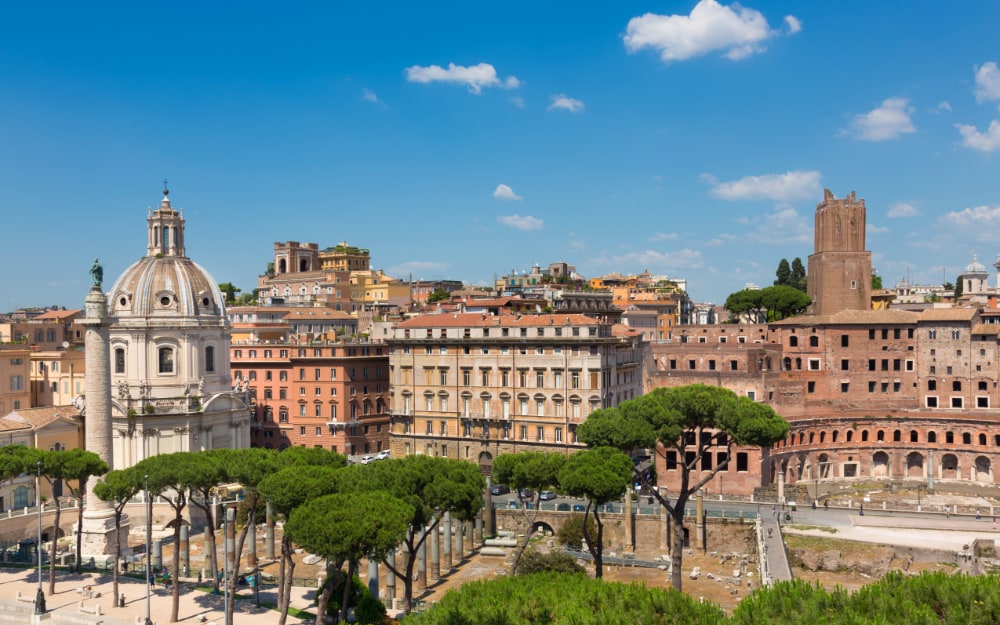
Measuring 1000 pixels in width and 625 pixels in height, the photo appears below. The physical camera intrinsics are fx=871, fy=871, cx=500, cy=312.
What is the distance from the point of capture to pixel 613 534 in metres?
54.7

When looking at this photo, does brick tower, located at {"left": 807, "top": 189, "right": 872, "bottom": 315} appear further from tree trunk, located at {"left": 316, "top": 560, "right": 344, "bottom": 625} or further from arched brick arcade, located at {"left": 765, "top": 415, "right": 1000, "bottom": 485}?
tree trunk, located at {"left": 316, "top": 560, "right": 344, "bottom": 625}

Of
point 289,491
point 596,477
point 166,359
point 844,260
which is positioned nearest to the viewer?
point 289,491

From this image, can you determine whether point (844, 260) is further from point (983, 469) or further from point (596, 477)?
point (596, 477)

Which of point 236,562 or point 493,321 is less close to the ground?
point 493,321

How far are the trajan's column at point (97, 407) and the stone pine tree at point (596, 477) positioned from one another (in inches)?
1015

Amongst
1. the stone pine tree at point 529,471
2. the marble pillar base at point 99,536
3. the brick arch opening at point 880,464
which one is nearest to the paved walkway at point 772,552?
the stone pine tree at point 529,471

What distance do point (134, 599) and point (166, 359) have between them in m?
24.7

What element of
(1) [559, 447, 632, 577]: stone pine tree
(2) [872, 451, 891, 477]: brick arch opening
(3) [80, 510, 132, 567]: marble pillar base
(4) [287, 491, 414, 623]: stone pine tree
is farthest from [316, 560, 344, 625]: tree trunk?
(2) [872, 451, 891, 477]: brick arch opening

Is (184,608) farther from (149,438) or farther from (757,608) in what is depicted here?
(757,608)

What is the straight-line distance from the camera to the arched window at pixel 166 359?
62188mm

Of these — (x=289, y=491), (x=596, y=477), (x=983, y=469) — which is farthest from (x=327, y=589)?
(x=983, y=469)

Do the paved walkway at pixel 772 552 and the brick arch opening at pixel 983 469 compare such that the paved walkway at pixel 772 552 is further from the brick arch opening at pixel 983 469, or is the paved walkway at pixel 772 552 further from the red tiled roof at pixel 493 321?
the brick arch opening at pixel 983 469

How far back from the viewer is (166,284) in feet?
207

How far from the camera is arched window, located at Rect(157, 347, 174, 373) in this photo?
204 ft
